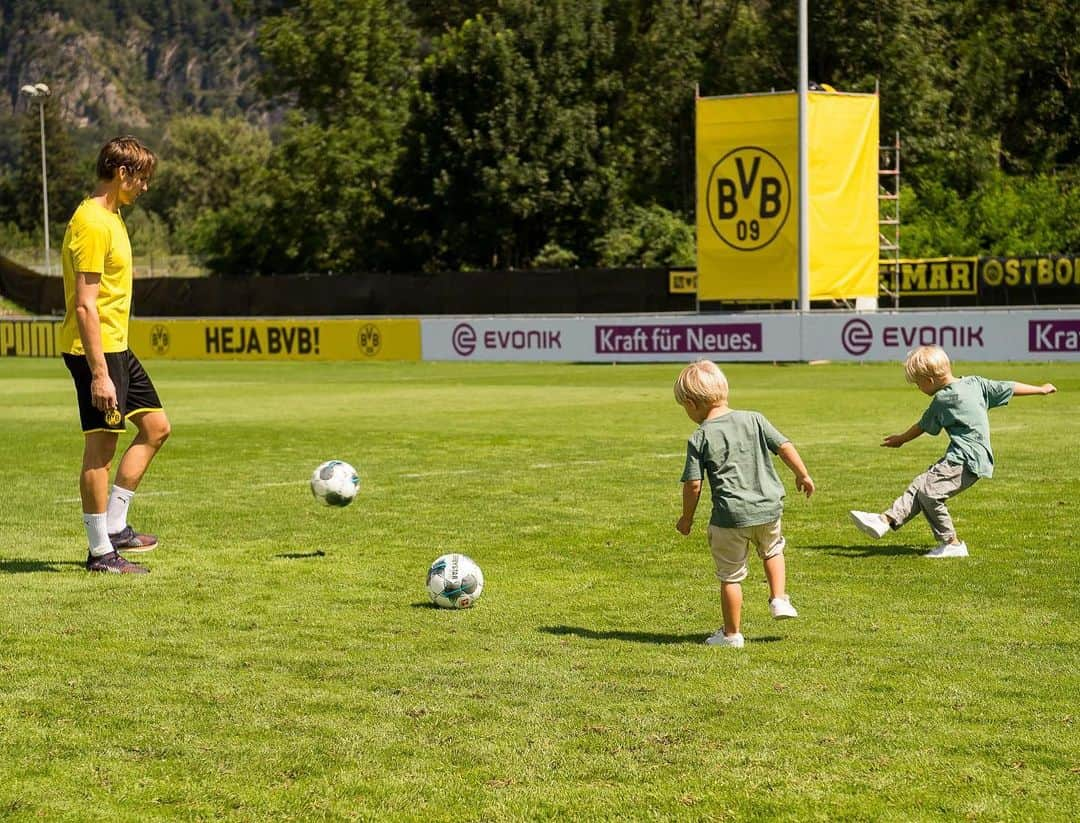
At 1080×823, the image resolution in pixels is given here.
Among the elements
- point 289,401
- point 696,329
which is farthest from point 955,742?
point 696,329

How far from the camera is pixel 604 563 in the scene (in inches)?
387

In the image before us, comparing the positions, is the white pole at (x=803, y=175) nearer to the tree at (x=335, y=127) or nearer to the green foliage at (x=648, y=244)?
the green foliage at (x=648, y=244)

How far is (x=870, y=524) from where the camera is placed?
31.9 ft

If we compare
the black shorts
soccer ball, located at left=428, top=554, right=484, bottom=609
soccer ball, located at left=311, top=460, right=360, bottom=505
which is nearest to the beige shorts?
soccer ball, located at left=428, top=554, right=484, bottom=609

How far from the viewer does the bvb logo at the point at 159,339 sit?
43281 mm

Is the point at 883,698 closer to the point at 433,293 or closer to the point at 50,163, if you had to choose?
the point at 433,293

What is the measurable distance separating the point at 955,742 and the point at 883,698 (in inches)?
25.1

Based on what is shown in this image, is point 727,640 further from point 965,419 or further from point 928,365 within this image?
point 965,419

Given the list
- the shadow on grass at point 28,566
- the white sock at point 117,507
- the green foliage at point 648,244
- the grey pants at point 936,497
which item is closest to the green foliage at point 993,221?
the green foliage at point 648,244

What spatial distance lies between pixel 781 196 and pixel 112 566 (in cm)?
2752

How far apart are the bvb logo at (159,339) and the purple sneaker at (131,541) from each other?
33.9 meters

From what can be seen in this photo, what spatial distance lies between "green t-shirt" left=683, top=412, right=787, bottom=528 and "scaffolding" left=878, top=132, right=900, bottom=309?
103 ft

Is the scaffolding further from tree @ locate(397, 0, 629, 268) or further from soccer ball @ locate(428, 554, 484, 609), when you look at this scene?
soccer ball @ locate(428, 554, 484, 609)

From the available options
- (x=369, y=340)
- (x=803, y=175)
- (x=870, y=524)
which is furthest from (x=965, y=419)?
(x=369, y=340)
